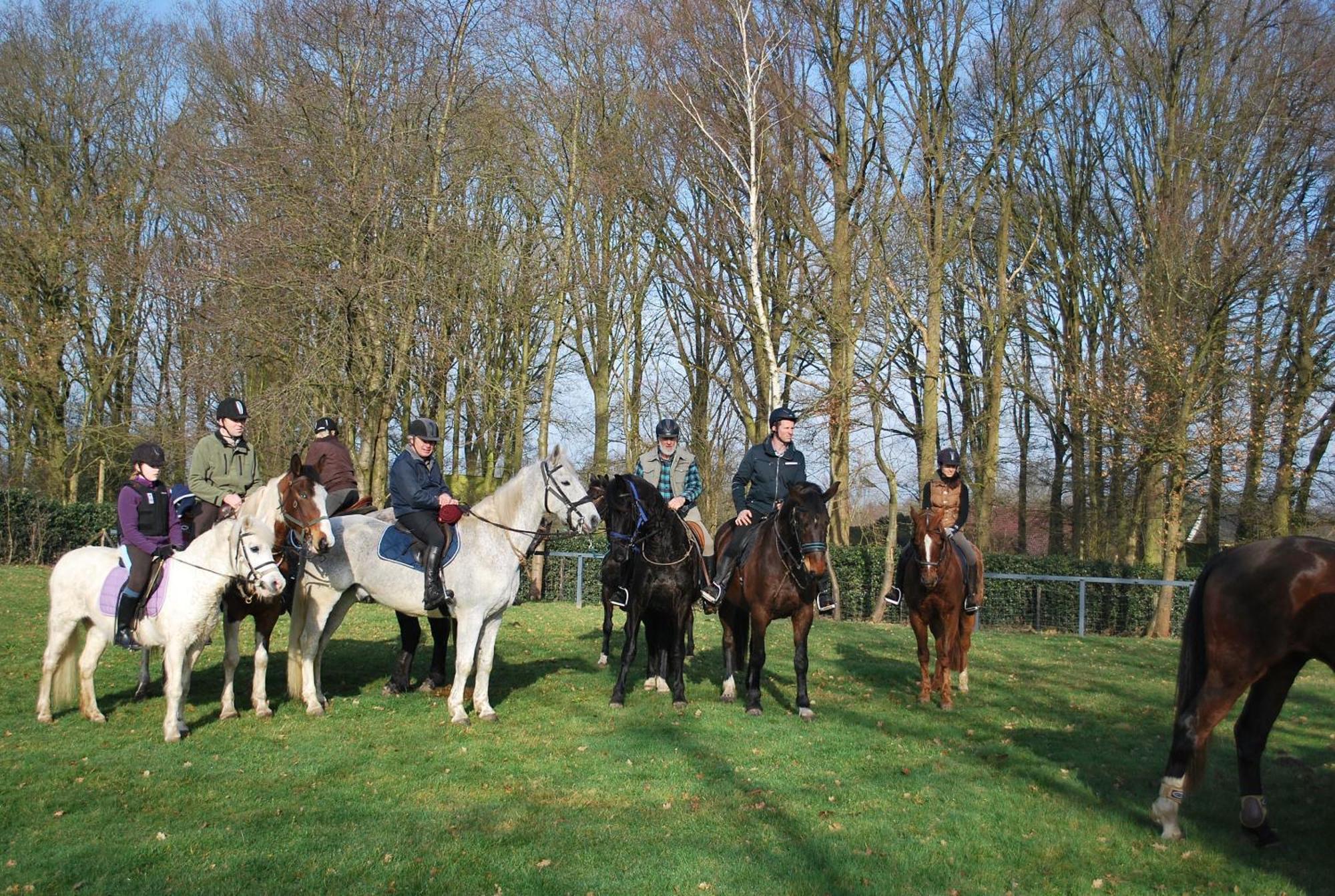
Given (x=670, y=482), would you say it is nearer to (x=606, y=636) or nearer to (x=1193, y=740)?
(x=606, y=636)

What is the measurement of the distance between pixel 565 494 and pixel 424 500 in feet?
4.17

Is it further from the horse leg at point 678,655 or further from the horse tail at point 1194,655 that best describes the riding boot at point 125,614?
the horse tail at point 1194,655

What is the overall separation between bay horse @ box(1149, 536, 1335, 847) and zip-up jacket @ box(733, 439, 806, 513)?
4569 mm

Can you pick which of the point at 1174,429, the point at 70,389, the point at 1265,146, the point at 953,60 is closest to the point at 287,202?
the point at 70,389

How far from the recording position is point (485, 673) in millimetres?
9422

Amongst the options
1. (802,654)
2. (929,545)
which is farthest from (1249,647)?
(802,654)

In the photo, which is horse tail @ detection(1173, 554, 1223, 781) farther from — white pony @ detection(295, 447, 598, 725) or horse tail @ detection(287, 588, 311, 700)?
horse tail @ detection(287, 588, 311, 700)

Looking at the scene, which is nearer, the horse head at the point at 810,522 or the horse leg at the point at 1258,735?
the horse leg at the point at 1258,735

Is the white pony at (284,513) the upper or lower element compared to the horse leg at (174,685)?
→ upper

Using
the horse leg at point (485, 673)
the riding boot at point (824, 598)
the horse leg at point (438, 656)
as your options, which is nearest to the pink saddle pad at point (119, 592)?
the horse leg at point (485, 673)

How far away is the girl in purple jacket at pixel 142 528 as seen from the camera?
26.7 ft

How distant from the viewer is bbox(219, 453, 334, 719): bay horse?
838 cm

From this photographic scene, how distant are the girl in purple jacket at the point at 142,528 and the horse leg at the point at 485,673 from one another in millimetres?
A: 2731

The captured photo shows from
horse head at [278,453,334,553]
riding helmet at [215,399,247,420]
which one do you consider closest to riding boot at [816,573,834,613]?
horse head at [278,453,334,553]
